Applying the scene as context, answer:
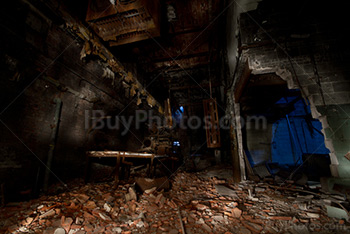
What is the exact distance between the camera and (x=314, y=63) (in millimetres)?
3854

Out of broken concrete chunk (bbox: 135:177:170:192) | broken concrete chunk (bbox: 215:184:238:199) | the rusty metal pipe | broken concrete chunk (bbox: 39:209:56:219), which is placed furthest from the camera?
broken concrete chunk (bbox: 135:177:170:192)

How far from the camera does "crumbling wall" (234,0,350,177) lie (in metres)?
3.36

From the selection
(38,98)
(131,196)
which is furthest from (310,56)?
(38,98)

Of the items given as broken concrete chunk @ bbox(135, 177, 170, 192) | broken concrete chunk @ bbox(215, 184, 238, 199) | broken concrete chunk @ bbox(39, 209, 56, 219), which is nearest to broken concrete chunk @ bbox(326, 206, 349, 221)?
broken concrete chunk @ bbox(215, 184, 238, 199)

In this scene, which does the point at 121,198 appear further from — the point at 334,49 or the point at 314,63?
the point at 334,49

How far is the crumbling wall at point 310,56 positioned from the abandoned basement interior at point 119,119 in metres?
0.03

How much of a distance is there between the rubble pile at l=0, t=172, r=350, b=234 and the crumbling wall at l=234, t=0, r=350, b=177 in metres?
1.39

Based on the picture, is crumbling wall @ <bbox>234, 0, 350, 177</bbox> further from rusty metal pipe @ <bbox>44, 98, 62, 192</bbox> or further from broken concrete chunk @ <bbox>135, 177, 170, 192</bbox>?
rusty metal pipe @ <bbox>44, 98, 62, 192</bbox>

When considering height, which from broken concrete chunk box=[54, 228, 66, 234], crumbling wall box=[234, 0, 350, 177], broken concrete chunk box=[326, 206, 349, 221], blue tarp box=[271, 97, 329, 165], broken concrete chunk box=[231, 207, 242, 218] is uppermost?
crumbling wall box=[234, 0, 350, 177]

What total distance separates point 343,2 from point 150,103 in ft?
32.2

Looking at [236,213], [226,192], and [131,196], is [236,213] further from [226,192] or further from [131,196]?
[131,196]

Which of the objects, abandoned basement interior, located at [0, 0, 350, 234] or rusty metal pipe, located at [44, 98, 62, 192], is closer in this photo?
abandoned basement interior, located at [0, 0, 350, 234]

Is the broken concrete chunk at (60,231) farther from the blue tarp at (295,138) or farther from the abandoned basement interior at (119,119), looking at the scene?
the blue tarp at (295,138)

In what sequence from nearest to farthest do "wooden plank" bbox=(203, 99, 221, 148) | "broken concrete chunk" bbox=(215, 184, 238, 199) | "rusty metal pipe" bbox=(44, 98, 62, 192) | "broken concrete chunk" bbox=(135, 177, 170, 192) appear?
"rusty metal pipe" bbox=(44, 98, 62, 192) → "broken concrete chunk" bbox=(215, 184, 238, 199) → "broken concrete chunk" bbox=(135, 177, 170, 192) → "wooden plank" bbox=(203, 99, 221, 148)
